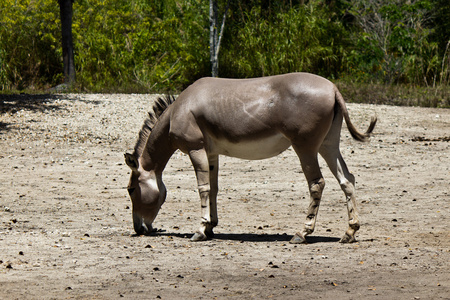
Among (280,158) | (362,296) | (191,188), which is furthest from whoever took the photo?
(280,158)

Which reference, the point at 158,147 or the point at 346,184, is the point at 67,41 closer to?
the point at 158,147

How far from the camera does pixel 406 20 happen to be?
23.0 m

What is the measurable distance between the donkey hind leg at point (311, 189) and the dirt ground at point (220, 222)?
19cm

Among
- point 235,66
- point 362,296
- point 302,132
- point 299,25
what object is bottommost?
point 235,66

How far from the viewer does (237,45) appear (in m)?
23.0

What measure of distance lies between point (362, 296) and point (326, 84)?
8.63 feet

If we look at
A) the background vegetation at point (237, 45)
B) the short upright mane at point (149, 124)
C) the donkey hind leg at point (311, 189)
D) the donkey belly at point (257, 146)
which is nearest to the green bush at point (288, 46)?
the background vegetation at point (237, 45)

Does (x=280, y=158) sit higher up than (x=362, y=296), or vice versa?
(x=362, y=296)

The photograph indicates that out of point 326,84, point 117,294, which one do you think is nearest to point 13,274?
point 117,294

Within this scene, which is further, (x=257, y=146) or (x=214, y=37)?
(x=214, y=37)

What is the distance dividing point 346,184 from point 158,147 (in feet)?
6.90

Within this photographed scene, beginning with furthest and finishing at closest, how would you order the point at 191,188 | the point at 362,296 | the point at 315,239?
1. the point at 191,188
2. the point at 315,239
3. the point at 362,296

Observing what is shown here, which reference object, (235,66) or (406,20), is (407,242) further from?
(406,20)

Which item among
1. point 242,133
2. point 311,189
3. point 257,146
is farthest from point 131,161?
point 311,189
